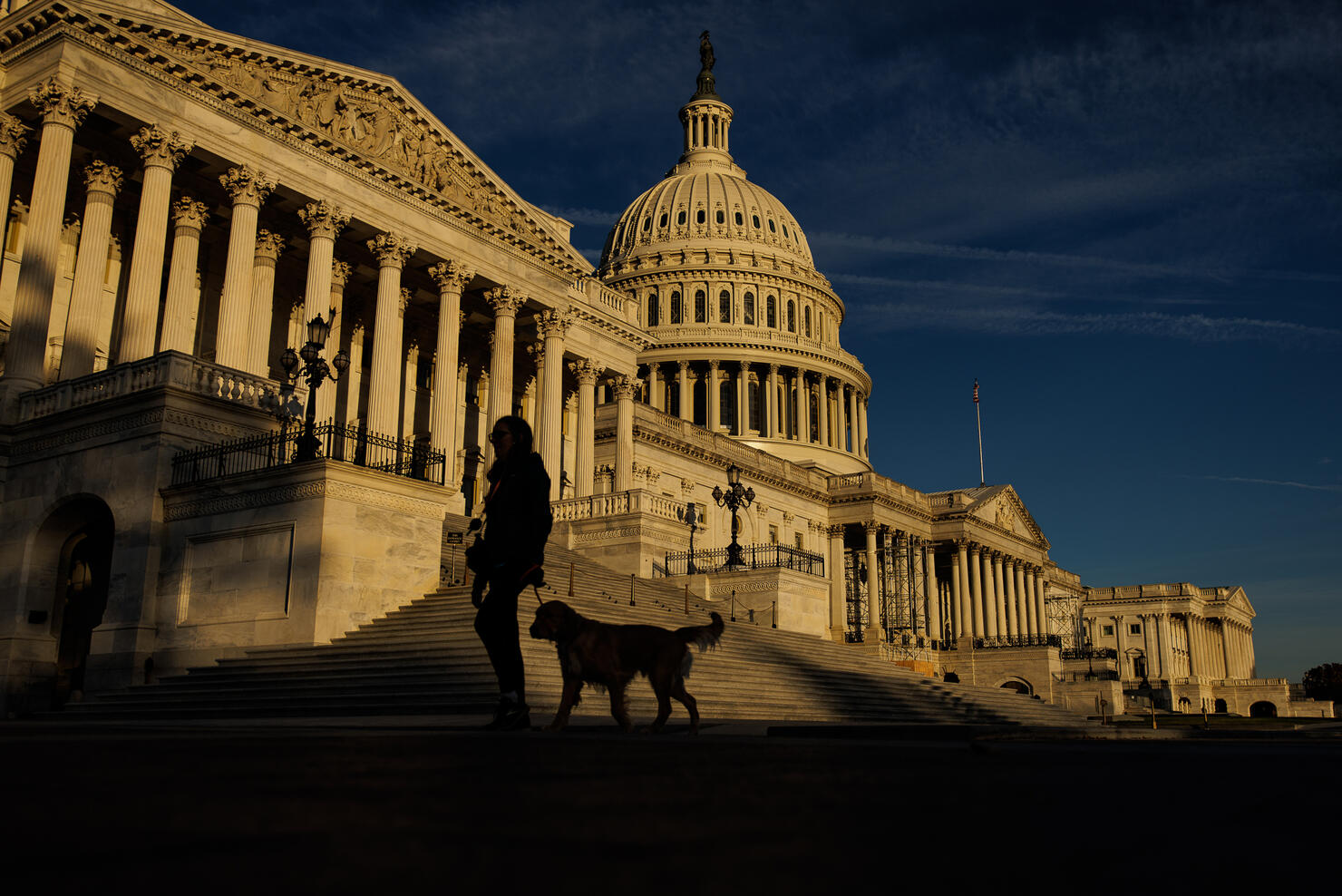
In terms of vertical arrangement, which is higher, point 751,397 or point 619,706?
point 751,397

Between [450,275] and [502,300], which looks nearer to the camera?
[450,275]

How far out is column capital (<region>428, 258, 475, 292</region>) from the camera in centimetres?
4378

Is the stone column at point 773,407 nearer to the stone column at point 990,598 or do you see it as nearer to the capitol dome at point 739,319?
the capitol dome at point 739,319

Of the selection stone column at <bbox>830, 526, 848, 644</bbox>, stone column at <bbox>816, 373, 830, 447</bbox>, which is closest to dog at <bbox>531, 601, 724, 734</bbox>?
stone column at <bbox>830, 526, 848, 644</bbox>

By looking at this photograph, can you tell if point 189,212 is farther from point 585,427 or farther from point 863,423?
point 863,423

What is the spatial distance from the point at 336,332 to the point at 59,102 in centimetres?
1482

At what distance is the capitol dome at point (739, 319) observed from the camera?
103 metres

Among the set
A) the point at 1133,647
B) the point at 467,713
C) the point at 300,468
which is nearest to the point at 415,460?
the point at 300,468

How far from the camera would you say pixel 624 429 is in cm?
5581

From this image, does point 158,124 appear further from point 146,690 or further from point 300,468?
point 146,690

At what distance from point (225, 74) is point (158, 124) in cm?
334

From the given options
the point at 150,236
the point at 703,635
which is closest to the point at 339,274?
the point at 150,236

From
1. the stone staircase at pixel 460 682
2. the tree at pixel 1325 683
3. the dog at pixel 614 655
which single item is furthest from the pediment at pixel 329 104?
the tree at pixel 1325 683

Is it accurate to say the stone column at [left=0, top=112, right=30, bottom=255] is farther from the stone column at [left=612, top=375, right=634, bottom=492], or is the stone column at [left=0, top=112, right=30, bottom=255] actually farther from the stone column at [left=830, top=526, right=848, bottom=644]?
the stone column at [left=830, top=526, right=848, bottom=644]
